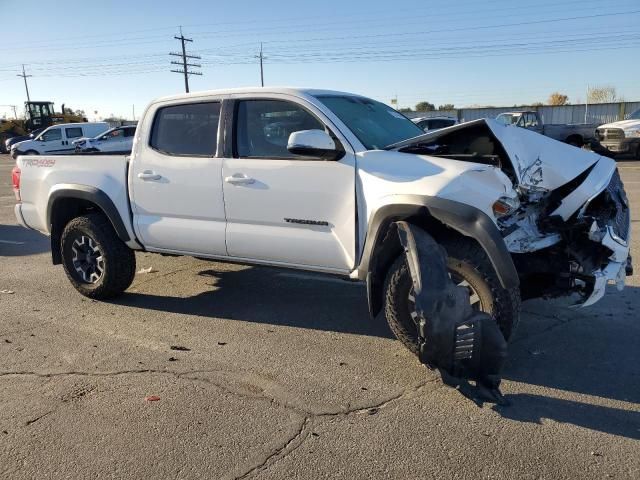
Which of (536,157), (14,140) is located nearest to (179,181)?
(536,157)

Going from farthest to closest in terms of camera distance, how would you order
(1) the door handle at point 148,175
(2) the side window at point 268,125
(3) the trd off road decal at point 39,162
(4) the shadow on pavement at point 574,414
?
1. (3) the trd off road decal at point 39,162
2. (1) the door handle at point 148,175
3. (2) the side window at point 268,125
4. (4) the shadow on pavement at point 574,414

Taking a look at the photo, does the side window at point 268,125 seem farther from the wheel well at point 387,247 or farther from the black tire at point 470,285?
the black tire at point 470,285

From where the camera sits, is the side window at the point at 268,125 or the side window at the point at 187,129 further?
the side window at the point at 187,129

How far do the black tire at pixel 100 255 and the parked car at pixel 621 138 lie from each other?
65.7 ft

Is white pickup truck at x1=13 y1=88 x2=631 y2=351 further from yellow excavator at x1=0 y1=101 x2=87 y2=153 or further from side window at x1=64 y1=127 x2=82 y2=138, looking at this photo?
yellow excavator at x1=0 y1=101 x2=87 y2=153

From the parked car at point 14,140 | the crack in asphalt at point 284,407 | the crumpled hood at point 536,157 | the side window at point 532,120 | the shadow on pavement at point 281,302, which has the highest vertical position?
the crumpled hood at point 536,157

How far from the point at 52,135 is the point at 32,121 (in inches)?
576

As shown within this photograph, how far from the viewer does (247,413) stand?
3.45 meters

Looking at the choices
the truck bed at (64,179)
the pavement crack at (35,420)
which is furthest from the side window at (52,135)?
the pavement crack at (35,420)

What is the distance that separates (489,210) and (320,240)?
4.36ft

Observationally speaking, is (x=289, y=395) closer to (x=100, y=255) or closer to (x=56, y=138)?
(x=100, y=255)

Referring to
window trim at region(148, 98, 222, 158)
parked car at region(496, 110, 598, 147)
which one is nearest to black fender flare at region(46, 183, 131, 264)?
window trim at region(148, 98, 222, 158)

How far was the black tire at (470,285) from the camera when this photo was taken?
375 centimetres

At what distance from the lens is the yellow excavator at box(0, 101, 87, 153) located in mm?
42062
